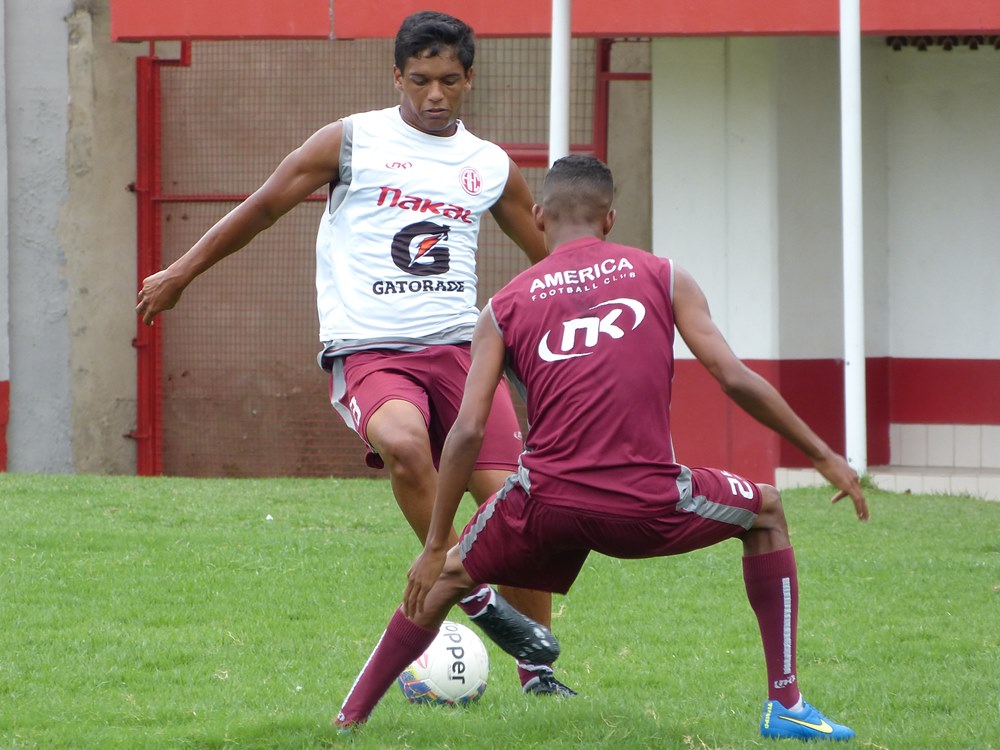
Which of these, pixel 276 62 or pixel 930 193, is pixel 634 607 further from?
pixel 276 62

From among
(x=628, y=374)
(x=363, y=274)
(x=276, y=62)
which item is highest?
(x=276, y=62)

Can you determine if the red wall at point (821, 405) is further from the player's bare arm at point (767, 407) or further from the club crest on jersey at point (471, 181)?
the player's bare arm at point (767, 407)

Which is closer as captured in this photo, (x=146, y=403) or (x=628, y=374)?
(x=628, y=374)

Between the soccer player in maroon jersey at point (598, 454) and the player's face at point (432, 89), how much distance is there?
106cm

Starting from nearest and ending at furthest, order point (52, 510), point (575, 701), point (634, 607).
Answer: point (575, 701)
point (634, 607)
point (52, 510)

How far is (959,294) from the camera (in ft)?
38.7

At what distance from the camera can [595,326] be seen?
13.1ft

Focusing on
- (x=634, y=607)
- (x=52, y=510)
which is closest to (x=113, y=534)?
(x=52, y=510)

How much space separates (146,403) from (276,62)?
344 cm

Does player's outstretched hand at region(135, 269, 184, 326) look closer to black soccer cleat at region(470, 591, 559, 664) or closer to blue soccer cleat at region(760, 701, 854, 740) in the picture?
black soccer cleat at region(470, 591, 559, 664)

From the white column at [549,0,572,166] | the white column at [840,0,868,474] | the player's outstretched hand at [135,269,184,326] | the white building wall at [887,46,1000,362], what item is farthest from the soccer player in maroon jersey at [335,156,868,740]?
the white building wall at [887,46,1000,362]

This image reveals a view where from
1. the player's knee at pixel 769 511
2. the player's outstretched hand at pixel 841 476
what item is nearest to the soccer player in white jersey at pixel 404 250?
the player's knee at pixel 769 511

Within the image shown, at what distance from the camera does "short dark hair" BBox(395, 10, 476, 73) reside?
5.03 metres

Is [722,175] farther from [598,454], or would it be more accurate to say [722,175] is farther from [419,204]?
[598,454]
